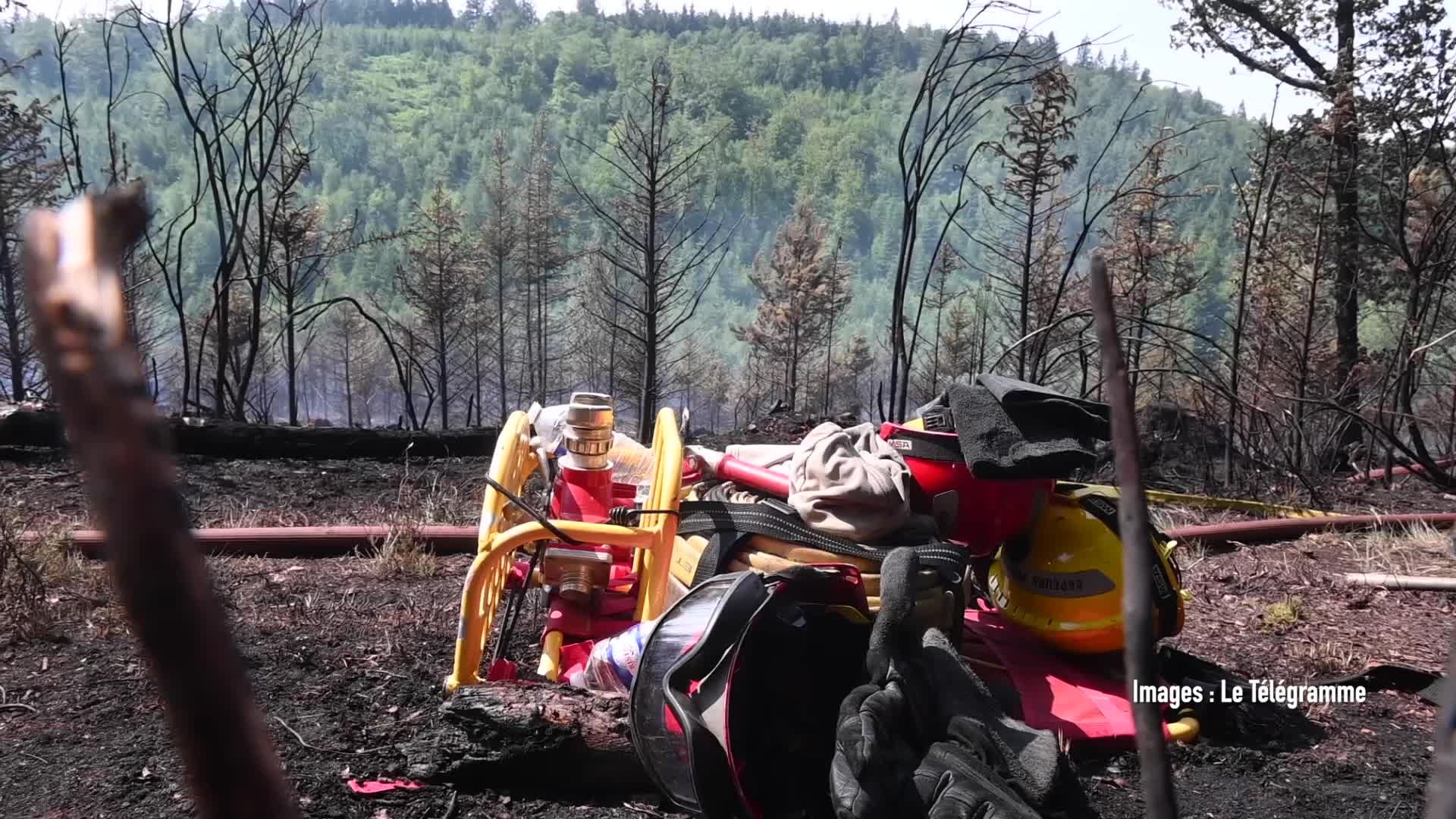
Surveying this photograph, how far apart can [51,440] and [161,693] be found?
6788mm

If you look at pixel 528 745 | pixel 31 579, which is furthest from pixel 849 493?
pixel 31 579

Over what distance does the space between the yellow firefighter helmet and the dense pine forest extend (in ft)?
3.38

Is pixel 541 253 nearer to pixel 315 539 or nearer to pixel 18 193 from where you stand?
pixel 18 193

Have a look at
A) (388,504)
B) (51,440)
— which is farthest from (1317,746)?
(51,440)

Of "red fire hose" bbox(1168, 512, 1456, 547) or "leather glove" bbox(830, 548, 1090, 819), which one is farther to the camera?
"red fire hose" bbox(1168, 512, 1456, 547)

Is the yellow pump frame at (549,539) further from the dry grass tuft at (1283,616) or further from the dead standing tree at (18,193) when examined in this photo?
the dead standing tree at (18,193)

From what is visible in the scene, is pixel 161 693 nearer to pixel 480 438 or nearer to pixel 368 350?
pixel 480 438

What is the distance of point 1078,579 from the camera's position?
3.01m

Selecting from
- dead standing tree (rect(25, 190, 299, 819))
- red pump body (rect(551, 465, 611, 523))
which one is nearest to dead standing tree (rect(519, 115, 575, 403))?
red pump body (rect(551, 465, 611, 523))

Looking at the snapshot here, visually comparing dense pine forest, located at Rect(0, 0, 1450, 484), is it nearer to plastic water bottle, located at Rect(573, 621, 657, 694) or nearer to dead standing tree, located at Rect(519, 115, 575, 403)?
dead standing tree, located at Rect(519, 115, 575, 403)

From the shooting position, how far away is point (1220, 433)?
8.88 m

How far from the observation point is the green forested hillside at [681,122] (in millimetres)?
88812

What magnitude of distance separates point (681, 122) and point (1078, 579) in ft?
326

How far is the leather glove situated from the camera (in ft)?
6.48
